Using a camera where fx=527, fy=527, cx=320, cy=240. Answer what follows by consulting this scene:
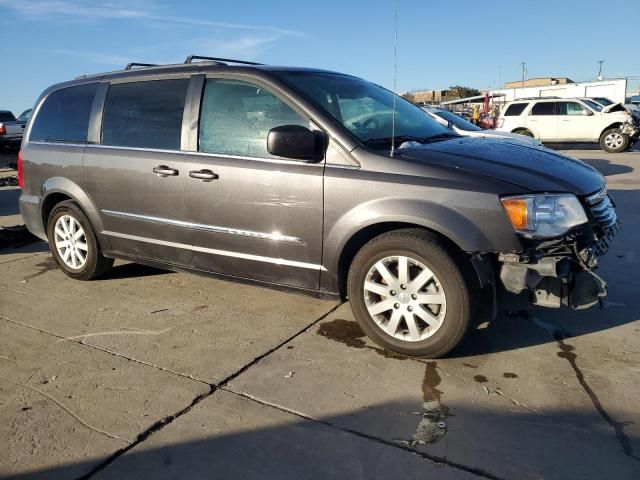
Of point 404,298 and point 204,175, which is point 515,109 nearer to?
point 204,175

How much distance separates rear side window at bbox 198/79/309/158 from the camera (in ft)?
11.9

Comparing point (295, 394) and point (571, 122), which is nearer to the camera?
Result: point (295, 394)

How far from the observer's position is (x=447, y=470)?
2.26m

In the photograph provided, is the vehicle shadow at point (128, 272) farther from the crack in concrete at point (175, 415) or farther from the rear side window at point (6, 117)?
the rear side window at point (6, 117)

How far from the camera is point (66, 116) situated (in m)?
4.87

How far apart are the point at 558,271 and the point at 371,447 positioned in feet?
4.73

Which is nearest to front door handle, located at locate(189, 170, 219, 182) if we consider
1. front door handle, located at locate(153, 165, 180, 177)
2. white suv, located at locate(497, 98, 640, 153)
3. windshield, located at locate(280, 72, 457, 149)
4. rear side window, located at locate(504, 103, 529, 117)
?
front door handle, located at locate(153, 165, 180, 177)

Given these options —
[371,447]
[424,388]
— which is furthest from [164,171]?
[371,447]

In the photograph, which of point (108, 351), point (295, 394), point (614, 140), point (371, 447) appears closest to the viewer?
point (371, 447)

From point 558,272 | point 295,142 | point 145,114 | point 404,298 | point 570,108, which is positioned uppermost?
point 570,108

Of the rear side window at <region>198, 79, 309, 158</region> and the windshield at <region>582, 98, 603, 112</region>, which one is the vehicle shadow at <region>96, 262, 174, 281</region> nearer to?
the rear side window at <region>198, 79, 309, 158</region>

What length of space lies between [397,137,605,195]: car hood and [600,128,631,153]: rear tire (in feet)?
49.3

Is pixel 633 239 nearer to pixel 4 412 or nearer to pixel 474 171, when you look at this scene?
pixel 474 171

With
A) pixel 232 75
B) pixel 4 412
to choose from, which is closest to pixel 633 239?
pixel 232 75
